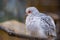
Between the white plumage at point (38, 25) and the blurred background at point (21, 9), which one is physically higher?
the blurred background at point (21, 9)

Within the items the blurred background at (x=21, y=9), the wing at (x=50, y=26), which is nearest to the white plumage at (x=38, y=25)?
the wing at (x=50, y=26)

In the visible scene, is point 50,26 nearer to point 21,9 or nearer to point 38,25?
point 38,25

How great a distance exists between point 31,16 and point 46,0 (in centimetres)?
139

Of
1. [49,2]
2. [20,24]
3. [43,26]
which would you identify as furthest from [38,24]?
[49,2]

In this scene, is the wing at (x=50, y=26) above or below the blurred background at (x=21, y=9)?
below

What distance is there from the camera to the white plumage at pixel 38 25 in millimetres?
1439

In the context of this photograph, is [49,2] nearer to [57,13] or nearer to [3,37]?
[57,13]

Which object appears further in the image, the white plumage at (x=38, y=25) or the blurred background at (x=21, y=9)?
the blurred background at (x=21, y=9)

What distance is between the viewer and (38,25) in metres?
1.44

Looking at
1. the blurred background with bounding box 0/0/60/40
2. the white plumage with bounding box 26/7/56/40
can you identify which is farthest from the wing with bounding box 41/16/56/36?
the blurred background with bounding box 0/0/60/40

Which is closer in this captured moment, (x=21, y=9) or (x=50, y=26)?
(x=50, y=26)

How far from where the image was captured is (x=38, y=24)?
1443 millimetres

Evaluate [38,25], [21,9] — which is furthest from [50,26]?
[21,9]

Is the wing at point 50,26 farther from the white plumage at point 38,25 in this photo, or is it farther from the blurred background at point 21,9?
the blurred background at point 21,9
